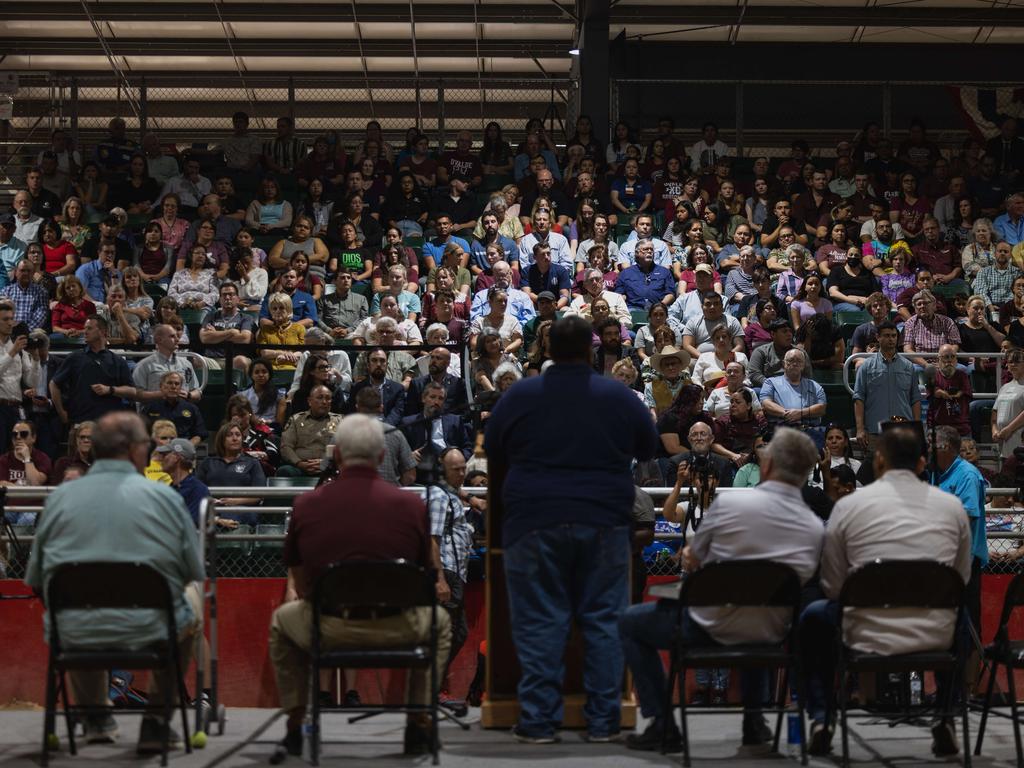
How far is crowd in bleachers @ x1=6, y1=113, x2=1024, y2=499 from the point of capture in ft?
37.1

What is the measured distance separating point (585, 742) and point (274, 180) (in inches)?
491

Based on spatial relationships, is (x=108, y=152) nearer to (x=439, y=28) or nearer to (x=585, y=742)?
(x=439, y=28)

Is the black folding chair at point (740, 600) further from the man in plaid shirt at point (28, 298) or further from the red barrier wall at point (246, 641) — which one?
the man in plaid shirt at point (28, 298)

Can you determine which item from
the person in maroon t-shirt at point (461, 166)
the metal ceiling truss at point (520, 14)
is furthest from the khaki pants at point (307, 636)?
the metal ceiling truss at point (520, 14)

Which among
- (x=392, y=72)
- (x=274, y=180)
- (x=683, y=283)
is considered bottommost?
(x=683, y=283)

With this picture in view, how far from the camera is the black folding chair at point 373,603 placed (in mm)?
5242

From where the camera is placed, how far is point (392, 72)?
2198cm

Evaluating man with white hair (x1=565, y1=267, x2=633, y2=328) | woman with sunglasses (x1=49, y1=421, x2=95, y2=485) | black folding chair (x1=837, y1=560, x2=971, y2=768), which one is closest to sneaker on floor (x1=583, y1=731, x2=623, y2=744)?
black folding chair (x1=837, y1=560, x2=971, y2=768)

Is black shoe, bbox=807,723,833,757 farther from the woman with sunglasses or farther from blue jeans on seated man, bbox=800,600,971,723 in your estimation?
the woman with sunglasses

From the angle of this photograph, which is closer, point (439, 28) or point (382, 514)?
point (382, 514)

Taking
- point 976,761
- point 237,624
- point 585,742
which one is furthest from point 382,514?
point 237,624

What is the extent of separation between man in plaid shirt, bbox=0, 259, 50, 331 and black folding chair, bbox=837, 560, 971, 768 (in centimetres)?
985

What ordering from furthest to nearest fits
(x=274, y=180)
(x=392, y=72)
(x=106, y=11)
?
(x=392, y=72)
(x=106, y=11)
(x=274, y=180)

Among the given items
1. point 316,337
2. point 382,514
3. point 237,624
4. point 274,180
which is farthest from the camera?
point 274,180
